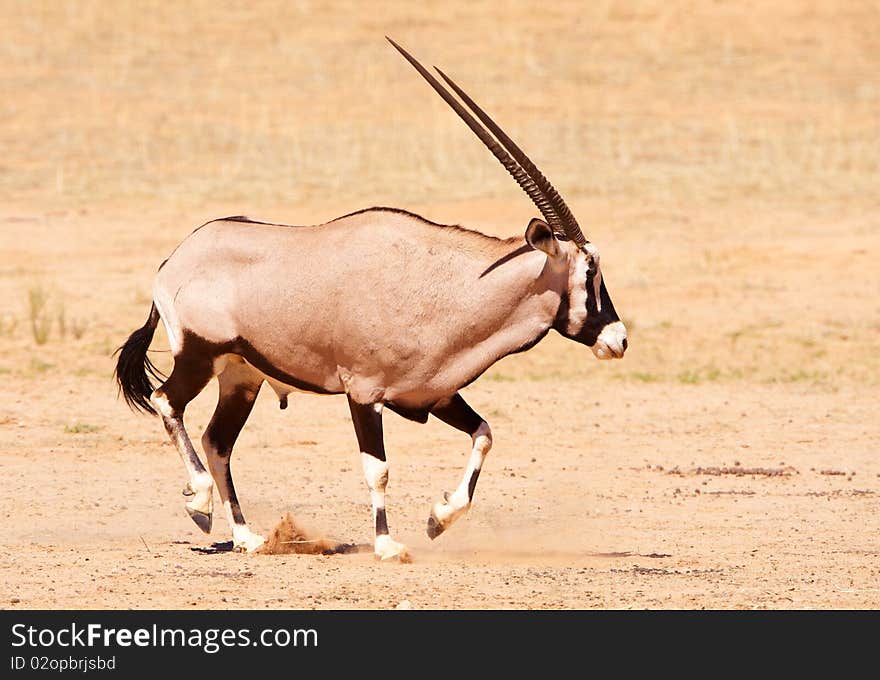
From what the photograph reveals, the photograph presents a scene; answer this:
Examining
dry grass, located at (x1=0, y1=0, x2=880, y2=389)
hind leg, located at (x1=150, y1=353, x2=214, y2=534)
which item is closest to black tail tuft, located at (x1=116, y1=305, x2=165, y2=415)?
hind leg, located at (x1=150, y1=353, x2=214, y2=534)

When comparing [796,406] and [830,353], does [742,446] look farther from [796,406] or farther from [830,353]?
[830,353]

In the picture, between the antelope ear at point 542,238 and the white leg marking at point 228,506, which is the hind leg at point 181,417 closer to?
the white leg marking at point 228,506

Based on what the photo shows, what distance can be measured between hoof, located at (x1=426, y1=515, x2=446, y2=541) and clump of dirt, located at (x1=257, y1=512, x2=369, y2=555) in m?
0.64

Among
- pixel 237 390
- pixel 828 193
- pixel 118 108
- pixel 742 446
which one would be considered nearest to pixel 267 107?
pixel 118 108

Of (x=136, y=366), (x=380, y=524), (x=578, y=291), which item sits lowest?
(x=380, y=524)

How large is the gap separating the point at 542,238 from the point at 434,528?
59.0 inches

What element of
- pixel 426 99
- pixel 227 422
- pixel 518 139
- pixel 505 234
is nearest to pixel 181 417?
pixel 227 422

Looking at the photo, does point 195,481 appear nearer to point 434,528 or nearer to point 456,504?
point 434,528

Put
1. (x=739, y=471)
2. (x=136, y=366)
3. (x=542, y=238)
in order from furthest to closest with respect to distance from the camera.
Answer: (x=739, y=471) → (x=136, y=366) → (x=542, y=238)

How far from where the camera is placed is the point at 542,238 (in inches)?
333

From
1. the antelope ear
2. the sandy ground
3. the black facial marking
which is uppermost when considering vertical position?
the antelope ear

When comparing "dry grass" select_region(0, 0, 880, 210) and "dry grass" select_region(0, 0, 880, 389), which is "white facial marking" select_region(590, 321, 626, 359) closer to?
"dry grass" select_region(0, 0, 880, 389)

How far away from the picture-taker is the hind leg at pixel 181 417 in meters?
8.95

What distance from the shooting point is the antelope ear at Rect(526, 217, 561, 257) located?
839 centimetres
